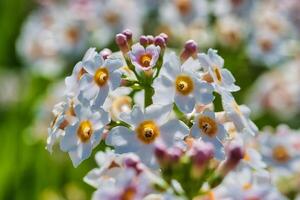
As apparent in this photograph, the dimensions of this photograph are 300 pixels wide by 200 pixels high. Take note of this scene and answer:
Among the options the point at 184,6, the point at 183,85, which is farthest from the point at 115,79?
the point at 184,6

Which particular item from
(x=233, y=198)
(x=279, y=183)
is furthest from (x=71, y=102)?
(x=279, y=183)

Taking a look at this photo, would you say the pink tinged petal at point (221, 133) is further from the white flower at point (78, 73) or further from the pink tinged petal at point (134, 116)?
the white flower at point (78, 73)

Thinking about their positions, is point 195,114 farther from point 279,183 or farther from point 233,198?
point 279,183

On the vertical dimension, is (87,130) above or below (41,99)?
above

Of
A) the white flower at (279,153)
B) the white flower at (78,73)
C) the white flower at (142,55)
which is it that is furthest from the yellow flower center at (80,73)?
the white flower at (279,153)

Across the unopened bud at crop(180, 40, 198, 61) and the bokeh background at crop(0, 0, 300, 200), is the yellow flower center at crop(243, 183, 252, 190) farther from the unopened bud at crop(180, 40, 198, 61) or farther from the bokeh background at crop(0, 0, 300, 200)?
the bokeh background at crop(0, 0, 300, 200)

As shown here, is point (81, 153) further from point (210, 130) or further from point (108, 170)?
point (210, 130)

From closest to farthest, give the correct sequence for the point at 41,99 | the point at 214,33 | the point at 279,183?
the point at 279,183 → the point at 214,33 → the point at 41,99
